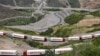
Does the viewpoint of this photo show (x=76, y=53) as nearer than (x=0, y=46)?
Yes

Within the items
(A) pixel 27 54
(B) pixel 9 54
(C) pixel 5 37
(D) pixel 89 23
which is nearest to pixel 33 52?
(A) pixel 27 54

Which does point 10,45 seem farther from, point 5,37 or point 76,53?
point 76,53

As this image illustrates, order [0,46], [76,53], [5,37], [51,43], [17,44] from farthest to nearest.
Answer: [51,43], [5,37], [17,44], [0,46], [76,53]

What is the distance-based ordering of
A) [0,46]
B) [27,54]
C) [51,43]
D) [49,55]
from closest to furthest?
[49,55] < [27,54] < [0,46] < [51,43]

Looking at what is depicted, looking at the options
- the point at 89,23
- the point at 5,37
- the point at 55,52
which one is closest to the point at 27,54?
the point at 55,52

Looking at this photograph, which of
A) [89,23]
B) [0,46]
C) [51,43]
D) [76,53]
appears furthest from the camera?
[89,23]

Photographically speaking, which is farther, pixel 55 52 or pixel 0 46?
pixel 0 46

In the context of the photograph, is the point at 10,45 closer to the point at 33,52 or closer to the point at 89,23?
the point at 33,52

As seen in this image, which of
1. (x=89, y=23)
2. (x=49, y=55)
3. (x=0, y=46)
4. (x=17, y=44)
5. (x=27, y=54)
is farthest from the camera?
(x=89, y=23)
